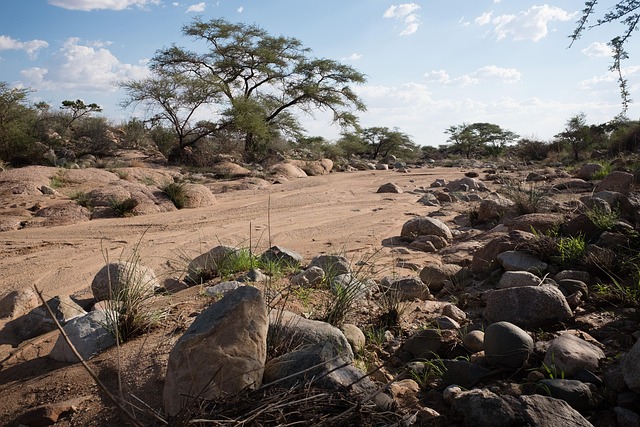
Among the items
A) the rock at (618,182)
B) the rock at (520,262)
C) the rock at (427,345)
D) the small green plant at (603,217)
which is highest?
the rock at (618,182)

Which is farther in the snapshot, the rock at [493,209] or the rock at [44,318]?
the rock at [493,209]

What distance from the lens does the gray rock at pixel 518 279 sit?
329 cm

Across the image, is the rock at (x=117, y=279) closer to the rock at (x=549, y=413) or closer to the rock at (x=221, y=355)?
the rock at (x=221, y=355)

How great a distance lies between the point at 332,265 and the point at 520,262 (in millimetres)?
1500

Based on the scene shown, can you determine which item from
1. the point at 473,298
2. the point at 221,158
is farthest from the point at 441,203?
the point at 221,158

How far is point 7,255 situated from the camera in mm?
5531

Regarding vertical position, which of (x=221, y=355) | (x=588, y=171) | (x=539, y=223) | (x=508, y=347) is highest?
(x=588, y=171)

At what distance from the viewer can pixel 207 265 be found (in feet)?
13.3

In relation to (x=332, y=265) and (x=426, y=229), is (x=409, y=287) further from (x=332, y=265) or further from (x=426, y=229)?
(x=426, y=229)

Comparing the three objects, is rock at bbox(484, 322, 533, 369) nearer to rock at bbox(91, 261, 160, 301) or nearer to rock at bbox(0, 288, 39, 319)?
rock at bbox(91, 261, 160, 301)

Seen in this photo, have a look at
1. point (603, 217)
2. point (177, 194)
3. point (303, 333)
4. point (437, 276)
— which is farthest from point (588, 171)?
point (303, 333)

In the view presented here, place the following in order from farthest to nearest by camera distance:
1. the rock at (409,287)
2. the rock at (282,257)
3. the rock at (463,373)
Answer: the rock at (282,257) < the rock at (409,287) < the rock at (463,373)

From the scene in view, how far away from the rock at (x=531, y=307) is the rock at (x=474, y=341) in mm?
292

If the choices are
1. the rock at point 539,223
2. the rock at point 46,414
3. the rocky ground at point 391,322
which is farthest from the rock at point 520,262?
the rock at point 46,414
